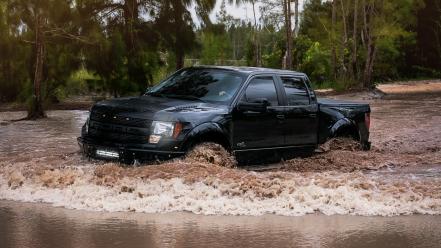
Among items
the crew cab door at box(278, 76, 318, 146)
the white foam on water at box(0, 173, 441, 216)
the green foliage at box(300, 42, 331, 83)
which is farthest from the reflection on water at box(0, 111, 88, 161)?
the green foliage at box(300, 42, 331, 83)

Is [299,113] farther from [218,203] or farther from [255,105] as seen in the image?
[218,203]

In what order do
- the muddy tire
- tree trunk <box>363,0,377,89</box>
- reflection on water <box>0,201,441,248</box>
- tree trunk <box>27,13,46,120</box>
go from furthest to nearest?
tree trunk <box>363,0,377,89</box> < tree trunk <box>27,13,46,120</box> < the muddy tire < reflection on water <box>0,201,441,248</box>

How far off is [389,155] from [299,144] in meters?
2.88

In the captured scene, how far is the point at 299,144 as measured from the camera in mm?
11391

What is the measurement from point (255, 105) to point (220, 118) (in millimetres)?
790

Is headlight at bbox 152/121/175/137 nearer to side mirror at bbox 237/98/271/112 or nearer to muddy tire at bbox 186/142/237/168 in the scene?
muddy tire at bbox 186/142/237/168

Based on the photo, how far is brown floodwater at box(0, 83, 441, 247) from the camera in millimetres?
6645

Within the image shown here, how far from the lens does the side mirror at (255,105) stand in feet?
33.8

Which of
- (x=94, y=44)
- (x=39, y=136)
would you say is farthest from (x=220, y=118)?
(x=94, y=44)

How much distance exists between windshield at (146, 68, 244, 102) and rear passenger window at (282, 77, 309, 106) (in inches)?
44.6

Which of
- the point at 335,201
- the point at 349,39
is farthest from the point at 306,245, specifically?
the point at 349,39

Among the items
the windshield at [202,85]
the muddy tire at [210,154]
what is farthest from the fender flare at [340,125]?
the muddy tire at [210,154]

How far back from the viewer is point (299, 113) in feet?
37.3

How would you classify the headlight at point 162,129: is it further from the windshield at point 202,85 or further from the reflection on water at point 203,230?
the reflection on water at point 203,230
